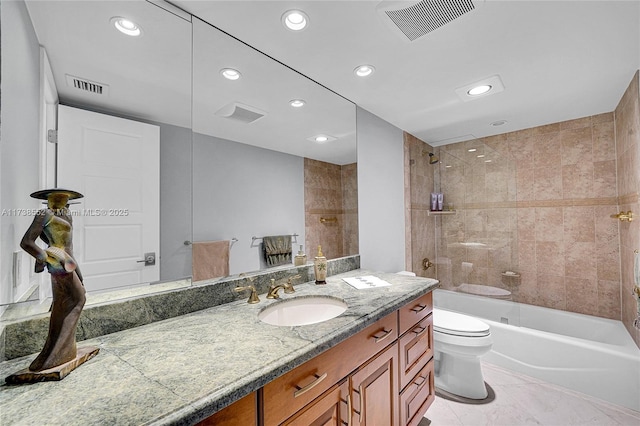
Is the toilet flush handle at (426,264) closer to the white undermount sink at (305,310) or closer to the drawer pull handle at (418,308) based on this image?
the drawer pull handle at (418,308)

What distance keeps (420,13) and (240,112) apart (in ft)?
3.32

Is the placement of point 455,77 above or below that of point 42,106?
above

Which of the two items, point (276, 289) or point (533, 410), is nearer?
point (276, 289)

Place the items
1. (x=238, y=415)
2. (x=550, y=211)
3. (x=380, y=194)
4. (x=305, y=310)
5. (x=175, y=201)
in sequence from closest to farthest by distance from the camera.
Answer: (x=238, y=415) < (x=175, y=201) < (x=305, y=310) < (x=380, y=194) < (x=550, y=211)

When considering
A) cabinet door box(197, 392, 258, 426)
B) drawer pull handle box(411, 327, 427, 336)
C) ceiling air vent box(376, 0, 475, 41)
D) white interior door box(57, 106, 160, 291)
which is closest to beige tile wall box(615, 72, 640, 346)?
ceiling air vent box(376, 0, 475, 41)

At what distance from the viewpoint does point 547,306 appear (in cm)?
284

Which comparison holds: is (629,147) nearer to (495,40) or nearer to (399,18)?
(495,40)

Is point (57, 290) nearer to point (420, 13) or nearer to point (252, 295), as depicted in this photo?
point (252, 295)

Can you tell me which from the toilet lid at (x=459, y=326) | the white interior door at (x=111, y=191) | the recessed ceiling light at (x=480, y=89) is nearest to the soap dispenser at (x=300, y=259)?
the white interior door at (x=111, y=191)

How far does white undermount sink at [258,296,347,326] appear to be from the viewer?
140 centimetres

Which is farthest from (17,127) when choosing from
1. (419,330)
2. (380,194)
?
(380,194)

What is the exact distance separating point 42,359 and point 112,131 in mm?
768

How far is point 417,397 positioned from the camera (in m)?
1.61

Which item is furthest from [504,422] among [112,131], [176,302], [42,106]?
[42,106]
